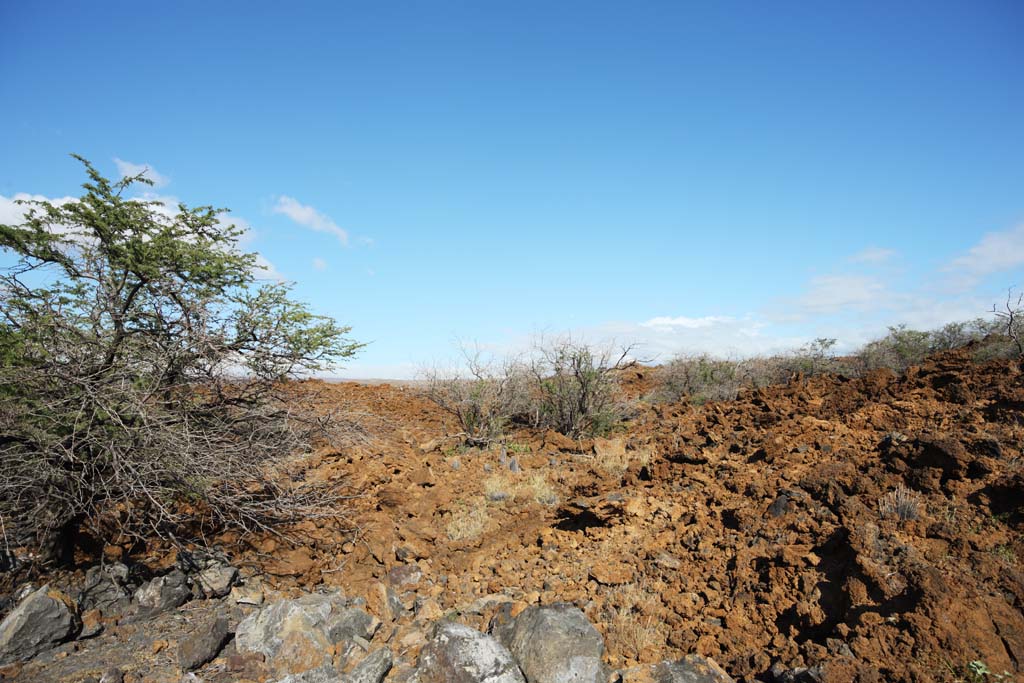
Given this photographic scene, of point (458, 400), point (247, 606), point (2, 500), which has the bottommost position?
point (247, 606)

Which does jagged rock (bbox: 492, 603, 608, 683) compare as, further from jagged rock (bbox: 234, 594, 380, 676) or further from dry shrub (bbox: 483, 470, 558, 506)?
dry shrub (bbox: 483, 470, 558, 506)

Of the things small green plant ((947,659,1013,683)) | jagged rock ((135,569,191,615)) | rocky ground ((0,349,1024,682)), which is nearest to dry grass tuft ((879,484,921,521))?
rocky ground ((0,349,1024,682))

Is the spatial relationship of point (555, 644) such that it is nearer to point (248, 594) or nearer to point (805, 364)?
point (248, 594)

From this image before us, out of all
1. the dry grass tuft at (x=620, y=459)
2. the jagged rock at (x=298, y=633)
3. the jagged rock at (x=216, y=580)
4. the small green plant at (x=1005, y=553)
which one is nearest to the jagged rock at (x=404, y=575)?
the jagged rock at (x=298, y=633)

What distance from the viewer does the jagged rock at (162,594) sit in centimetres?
498

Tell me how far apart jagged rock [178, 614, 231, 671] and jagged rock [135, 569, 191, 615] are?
72 centimetres

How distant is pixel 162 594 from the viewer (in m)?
5.05

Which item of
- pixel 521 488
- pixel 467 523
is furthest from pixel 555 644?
pixel 521 488

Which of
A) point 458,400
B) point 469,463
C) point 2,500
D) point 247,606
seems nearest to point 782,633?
point 247,606

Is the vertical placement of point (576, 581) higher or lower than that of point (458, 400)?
lower

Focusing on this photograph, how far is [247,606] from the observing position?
5.12 metres

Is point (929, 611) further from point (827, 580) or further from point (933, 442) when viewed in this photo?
point (933, 442)

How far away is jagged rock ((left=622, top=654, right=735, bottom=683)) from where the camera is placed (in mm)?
3492

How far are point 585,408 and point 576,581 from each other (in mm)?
6434
